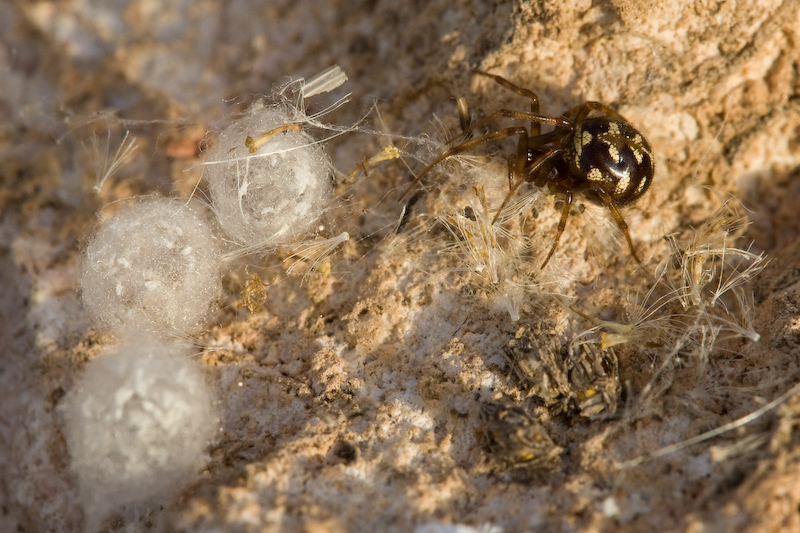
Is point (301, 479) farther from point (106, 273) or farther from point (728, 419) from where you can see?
point (728, 419)

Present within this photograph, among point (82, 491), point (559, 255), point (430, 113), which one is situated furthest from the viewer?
point (430, 113)

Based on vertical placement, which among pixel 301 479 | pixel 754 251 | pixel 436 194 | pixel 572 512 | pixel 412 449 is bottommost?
pixel 754 251

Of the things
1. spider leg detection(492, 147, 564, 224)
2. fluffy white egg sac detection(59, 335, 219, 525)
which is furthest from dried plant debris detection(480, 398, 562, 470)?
fluffy white egg sac detection(59, 335, 219, 525)

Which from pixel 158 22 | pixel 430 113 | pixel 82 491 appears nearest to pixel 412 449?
pixel 82 491

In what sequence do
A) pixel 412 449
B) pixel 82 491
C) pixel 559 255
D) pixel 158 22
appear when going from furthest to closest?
1. pixel 158 22
2. pixel 559 255
3. pixel 82 491
4. pixel 412 449

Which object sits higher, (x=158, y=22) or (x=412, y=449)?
(x=158, y=22)

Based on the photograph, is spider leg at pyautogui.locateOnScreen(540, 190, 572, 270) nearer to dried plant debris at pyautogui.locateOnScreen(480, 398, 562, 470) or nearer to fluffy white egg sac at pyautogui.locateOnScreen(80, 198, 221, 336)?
dried plant debris at pyautogui.locateOnScreen(480, 398, 562, 470)

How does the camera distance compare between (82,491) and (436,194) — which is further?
(436,194)

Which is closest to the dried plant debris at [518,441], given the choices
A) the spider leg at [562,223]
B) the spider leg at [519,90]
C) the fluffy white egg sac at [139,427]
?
the spider leg at [562,223]
